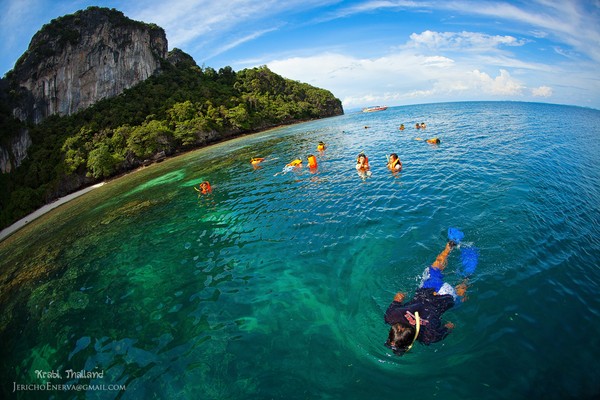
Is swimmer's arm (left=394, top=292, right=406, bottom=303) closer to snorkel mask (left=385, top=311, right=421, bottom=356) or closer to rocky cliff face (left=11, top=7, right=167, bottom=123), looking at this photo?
snorkel mask (left=385, top=311, right=421, bottom=356)

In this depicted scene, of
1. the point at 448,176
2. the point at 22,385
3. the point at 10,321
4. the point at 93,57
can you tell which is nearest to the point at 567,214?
the point at 448,176

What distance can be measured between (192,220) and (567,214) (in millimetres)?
18722

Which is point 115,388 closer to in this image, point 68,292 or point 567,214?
point 68,292

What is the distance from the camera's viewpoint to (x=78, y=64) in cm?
7131

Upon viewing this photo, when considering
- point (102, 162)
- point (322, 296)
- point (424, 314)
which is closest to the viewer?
point (424, 314)

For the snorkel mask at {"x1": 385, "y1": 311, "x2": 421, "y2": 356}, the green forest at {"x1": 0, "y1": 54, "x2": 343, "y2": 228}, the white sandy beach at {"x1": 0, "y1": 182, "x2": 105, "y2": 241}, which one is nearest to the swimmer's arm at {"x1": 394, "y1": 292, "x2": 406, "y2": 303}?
the snorkel mask at {"x1": 385, "y1": 311, "x2": 421, "y2": 356}

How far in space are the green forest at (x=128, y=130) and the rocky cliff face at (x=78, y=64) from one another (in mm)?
4706

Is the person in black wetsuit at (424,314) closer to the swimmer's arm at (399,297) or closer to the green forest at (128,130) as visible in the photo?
the swimmer's arm at (399,297)

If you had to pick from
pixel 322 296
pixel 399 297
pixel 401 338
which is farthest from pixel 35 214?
pixel 401 338

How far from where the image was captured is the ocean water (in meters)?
5.46

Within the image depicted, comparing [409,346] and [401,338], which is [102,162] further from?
[409,346]

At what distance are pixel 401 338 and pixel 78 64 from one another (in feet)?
330

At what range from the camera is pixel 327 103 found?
13662 cm

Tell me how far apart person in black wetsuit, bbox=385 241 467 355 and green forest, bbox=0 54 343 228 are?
158 ft
